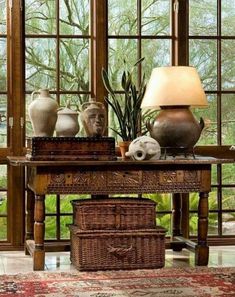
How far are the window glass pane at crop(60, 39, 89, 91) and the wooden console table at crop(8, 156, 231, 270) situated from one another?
3.39 ft

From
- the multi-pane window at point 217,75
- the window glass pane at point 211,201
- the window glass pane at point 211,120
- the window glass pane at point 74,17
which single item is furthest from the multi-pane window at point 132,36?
the window glass pane at point 211,201

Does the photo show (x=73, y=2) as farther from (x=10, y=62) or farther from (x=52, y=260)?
(x=52, y=260)

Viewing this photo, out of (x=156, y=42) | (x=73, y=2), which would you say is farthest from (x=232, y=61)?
(x=73, y=2)

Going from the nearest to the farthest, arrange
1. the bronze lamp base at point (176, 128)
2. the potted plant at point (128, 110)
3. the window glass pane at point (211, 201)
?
the bronze lamp base at point (176, 128) < the potted plant at point (128, 110) < the window glass pane at point (211, 201)

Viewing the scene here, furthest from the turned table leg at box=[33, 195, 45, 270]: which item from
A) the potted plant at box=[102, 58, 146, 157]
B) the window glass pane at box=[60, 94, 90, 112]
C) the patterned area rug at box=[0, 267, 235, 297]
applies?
the window glass pane at box=[60, 94, 90, 112]

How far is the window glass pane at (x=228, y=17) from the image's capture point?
6.21 metres

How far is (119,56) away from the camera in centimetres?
612

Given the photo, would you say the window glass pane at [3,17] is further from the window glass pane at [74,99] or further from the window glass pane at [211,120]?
the window glass pane at [211,120]

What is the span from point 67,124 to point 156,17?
4.70 feet

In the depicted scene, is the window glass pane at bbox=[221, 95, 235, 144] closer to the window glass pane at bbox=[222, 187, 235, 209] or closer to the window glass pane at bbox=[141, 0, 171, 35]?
the window glass pane at bbox=[222, 187, 235, 209]

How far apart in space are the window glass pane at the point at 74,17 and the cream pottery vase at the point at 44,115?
0.97 m

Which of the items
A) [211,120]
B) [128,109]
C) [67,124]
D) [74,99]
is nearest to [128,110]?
[128,109]

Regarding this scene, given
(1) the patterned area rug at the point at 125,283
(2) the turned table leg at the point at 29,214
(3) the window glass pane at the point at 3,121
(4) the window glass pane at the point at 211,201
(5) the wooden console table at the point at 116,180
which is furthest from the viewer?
(4) the window glass pane at the point at 211,201

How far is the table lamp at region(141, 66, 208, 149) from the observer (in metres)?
5.37
